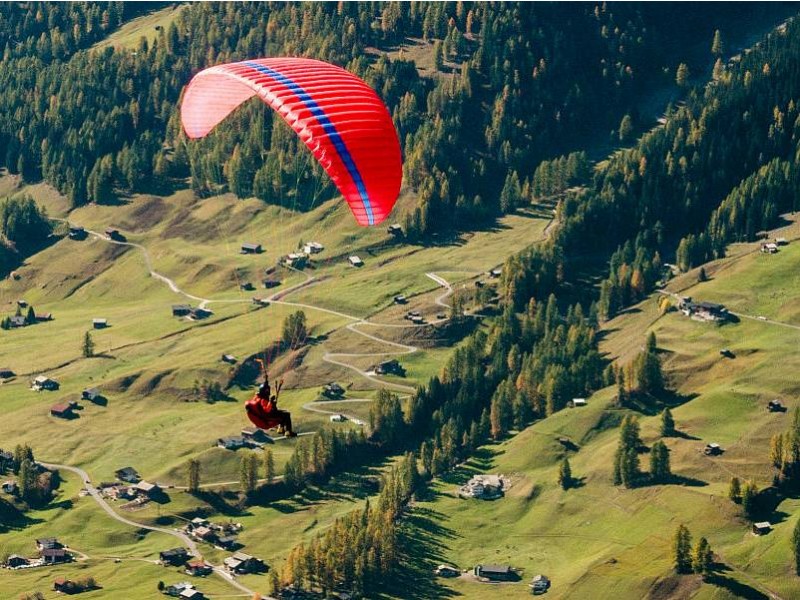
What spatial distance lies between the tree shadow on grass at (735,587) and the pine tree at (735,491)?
18231 mm

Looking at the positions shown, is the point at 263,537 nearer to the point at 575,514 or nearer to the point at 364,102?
the point at 575,514

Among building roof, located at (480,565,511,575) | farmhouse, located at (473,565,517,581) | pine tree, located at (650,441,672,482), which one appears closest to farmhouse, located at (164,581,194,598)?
farmhouse, located at (473,565,517,581)

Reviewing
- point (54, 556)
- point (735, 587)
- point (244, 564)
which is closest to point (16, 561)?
point (54, 556)

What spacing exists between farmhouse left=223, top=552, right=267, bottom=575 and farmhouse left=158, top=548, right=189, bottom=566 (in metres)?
4.61

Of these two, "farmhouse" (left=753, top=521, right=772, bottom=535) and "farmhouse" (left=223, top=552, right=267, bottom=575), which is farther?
"farmhouse" (left=223, top=552, right=267, bottom=575)

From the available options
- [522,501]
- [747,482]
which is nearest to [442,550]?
[522,501]

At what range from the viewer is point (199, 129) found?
112500mm

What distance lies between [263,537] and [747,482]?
2174 inches

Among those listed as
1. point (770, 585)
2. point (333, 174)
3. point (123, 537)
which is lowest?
point (123, 537)

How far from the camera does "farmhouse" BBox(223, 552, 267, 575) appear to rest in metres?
185

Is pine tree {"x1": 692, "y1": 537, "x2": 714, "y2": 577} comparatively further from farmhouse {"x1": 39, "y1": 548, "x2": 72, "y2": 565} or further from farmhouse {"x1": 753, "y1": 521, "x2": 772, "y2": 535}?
farmhouse {"x1": 39, "y1": 548, "x2": 72, "y2": 565}

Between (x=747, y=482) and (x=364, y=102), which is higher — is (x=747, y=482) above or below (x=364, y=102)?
below

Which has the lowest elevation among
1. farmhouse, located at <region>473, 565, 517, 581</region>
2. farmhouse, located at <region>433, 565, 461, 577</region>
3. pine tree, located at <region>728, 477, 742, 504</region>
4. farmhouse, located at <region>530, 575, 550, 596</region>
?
farmhouse, located at <region>433, 565, 461, 577</region>

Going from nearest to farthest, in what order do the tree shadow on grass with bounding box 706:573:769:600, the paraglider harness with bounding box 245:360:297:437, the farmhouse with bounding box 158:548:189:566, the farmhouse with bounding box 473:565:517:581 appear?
the paraglider harness with bounding box 245:360:297:437, the tree shadow on grass with bounding box 706:573:769:600, the farmhouse with bounding box 473:565:517:581, the farmhouse with bounding box 158:548:189:566
